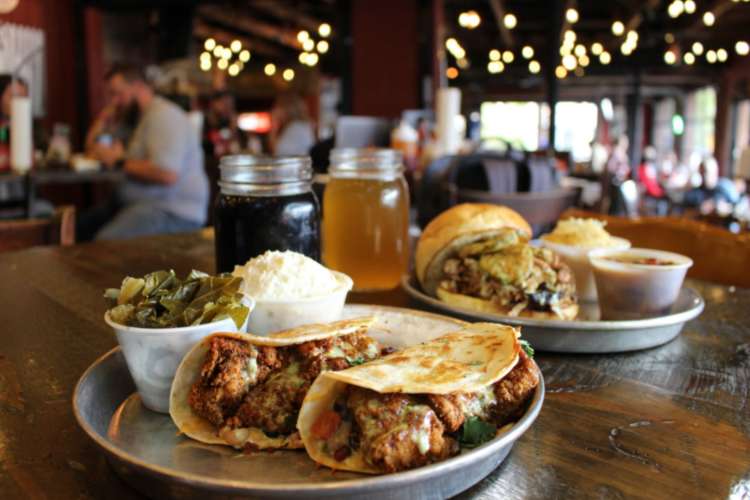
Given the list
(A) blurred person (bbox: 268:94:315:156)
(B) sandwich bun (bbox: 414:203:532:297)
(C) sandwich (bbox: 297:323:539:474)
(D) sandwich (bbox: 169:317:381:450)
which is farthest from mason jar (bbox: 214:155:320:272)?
(A) blurred person (bbox: 268:94:315:156)

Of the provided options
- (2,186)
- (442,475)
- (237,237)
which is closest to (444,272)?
(237,237)

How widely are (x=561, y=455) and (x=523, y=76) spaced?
22.5 m

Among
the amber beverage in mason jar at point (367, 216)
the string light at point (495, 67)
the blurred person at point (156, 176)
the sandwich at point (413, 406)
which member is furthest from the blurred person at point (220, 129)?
the sandwich at point (413, 406)

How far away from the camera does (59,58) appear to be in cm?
966

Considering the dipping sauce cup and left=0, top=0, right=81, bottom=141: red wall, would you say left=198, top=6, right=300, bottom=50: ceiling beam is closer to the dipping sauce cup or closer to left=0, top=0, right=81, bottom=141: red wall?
left=0, top=0, right=81, bottom=141: red wall

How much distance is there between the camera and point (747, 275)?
2.03 m

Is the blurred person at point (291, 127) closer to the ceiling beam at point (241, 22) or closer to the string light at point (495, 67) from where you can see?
the ceiling beam at point (241, 22)

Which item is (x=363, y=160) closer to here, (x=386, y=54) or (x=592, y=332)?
(x=592, y=332)

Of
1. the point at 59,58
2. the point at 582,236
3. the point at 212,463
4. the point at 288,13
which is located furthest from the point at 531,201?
the point at 288,13

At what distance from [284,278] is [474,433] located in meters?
0.41

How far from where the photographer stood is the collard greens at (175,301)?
0.90 m

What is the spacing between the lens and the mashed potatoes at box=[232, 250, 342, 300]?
1.02 metres

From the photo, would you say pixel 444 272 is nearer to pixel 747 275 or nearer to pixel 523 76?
pixel 747 275

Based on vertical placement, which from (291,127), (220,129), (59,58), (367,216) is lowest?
(367,216)
